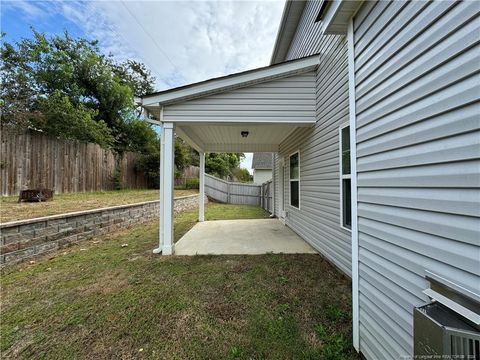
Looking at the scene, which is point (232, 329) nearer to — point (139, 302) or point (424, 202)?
point (139, 302)

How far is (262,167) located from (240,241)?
15464 millimetres

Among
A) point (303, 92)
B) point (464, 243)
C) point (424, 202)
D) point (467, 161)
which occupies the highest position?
point (303, 92)

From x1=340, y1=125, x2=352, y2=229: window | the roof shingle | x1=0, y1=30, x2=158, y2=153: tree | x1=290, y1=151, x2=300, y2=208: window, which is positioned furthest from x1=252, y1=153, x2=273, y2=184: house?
x1=340, y1=125, x2=352, y2=229: window

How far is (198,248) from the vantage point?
4.64 m

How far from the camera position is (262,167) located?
2023 centimetres

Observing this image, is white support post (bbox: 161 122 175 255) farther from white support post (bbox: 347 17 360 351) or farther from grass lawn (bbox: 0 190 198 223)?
white support post (bbox: 347 17 360 351)

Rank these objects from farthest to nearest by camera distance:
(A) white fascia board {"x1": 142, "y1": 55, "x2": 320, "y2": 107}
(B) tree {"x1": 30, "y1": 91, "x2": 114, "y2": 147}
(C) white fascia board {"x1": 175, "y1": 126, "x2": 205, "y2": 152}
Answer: (B) tree {"x1": 30, "y1": 91, "x2": 114, "y2": 147}
(C) white fascia board {"x1": 175, "y1": 126, "x2": 205, "y2": 152}
(A) white fascia board {"x1": 142, "y1": 55, "x2": 320, "y2": 107}

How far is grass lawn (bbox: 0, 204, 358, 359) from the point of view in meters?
1.93

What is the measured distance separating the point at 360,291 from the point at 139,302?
2.51 meters

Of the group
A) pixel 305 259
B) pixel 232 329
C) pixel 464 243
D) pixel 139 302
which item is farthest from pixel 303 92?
pixel 139 302

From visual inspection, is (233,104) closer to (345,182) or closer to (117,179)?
(345,182)

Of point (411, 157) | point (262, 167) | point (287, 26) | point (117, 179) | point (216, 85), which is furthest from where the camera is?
point (262, 167)

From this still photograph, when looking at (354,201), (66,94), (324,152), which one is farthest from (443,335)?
(66,94)

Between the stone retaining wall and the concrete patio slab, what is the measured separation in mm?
1850
